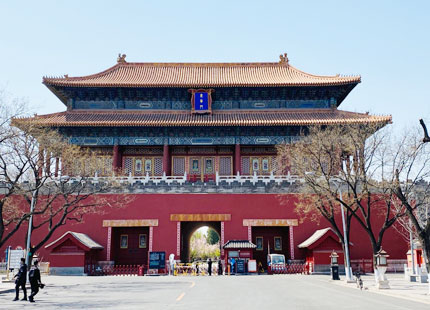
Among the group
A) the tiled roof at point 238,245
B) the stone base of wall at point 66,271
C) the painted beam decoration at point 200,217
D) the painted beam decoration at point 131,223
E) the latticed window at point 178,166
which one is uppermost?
the latticed window at point 178,166

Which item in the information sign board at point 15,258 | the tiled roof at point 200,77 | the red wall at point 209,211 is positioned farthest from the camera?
the tiled roof at point 200,77

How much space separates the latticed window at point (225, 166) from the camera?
33062 millimetres

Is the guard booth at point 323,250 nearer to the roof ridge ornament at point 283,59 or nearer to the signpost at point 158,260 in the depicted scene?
the signpost at point 158,260

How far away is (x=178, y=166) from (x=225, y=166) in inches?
146

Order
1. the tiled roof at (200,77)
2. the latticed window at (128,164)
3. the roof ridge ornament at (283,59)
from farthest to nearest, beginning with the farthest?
the roof ridge ornament at (283,59), the tiled roof at (200,77), the latticed window at (128,164)

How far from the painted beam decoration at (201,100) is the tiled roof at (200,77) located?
1.77 ft

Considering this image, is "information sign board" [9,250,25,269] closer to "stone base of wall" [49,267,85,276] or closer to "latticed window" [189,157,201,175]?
"stone base of wall" [49,267,85,276]

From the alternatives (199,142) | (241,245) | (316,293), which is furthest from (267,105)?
(316,293)

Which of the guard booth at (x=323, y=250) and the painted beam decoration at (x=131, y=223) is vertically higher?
the painted beam decoration at (x=131, y=223)

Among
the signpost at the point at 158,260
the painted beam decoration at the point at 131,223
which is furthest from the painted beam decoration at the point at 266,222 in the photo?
the painted beam decoration at the point at 131,223

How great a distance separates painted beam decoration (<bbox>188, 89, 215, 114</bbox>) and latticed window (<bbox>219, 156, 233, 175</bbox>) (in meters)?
3.91

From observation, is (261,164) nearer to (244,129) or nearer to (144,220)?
(244,129)

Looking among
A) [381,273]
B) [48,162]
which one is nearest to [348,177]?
[381,273]

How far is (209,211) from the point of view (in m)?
27.6
